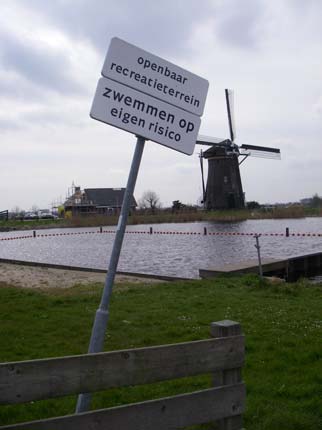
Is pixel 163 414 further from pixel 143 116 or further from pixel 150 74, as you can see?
pixel 150 74

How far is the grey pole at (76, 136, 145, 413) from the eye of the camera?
2877 millimetres

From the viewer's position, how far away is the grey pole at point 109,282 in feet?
9.44

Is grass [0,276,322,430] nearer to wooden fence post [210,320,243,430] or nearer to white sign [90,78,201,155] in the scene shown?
wooden fence post [210,320,243,430]

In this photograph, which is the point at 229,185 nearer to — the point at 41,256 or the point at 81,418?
the point at 41,256

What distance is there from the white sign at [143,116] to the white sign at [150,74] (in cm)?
4

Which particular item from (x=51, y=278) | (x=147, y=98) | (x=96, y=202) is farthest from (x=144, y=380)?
(x=96, y=202)

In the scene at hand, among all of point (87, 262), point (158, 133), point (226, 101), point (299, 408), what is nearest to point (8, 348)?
point (299, 408)

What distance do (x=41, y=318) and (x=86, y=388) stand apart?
555 centimetres

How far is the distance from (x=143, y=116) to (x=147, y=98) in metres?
0.11

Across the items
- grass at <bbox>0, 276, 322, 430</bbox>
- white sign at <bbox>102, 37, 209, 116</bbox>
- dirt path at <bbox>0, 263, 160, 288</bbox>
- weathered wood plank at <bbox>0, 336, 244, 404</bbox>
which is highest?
white sign at <bbox>102, 37, 209, 116</bbox>

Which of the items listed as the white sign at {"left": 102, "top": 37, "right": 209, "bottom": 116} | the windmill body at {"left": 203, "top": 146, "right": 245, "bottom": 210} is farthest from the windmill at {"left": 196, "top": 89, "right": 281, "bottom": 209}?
the white sign at {"left": 102, "top": 37, "right": 209, "bottom": 116}

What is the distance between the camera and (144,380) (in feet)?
9.03

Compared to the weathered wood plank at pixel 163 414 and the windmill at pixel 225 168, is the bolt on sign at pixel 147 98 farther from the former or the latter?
the windmill at pixel 225 168

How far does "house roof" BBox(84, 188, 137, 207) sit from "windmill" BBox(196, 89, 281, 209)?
33.4m
